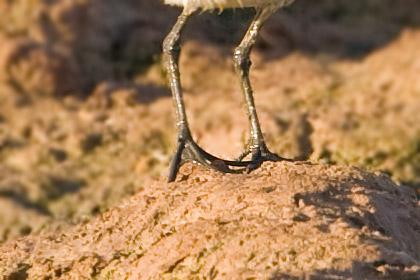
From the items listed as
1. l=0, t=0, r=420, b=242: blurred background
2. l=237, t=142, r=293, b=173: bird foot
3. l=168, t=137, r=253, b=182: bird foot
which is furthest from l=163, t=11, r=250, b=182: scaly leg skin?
Answer: l=0, t=0, r=420, b=242: blurred background

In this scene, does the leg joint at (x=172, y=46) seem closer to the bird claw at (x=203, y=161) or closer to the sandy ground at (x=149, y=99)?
the bird claw at (x=203, y=161)

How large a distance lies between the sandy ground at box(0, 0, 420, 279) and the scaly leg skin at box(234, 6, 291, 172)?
4.43ft

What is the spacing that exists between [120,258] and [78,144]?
12.2ft

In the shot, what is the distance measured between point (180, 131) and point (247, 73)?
53 cm

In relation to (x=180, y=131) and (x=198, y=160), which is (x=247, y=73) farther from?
(x=198, y=160)

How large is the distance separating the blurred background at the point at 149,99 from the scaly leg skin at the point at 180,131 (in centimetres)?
114

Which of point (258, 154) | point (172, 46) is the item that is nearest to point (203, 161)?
point (258, 154)

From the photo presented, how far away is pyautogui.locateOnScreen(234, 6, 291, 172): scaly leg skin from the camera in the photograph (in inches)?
179

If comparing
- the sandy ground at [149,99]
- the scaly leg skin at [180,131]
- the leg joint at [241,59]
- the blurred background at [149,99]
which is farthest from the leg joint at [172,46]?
the sandy ground at [149,99]

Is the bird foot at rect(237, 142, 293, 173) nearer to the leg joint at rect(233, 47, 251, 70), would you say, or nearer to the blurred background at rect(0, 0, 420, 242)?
the leg joint at rect(233, 47, 251, 70)

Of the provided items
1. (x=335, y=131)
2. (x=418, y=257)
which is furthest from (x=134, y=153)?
(x=418, y=257)

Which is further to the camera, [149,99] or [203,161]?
[149,99]

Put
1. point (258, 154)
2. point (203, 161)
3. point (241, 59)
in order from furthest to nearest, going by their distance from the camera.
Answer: point (241, 59) < point (258, 154) < point (203, 161)

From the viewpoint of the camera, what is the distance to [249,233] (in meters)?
3.55
